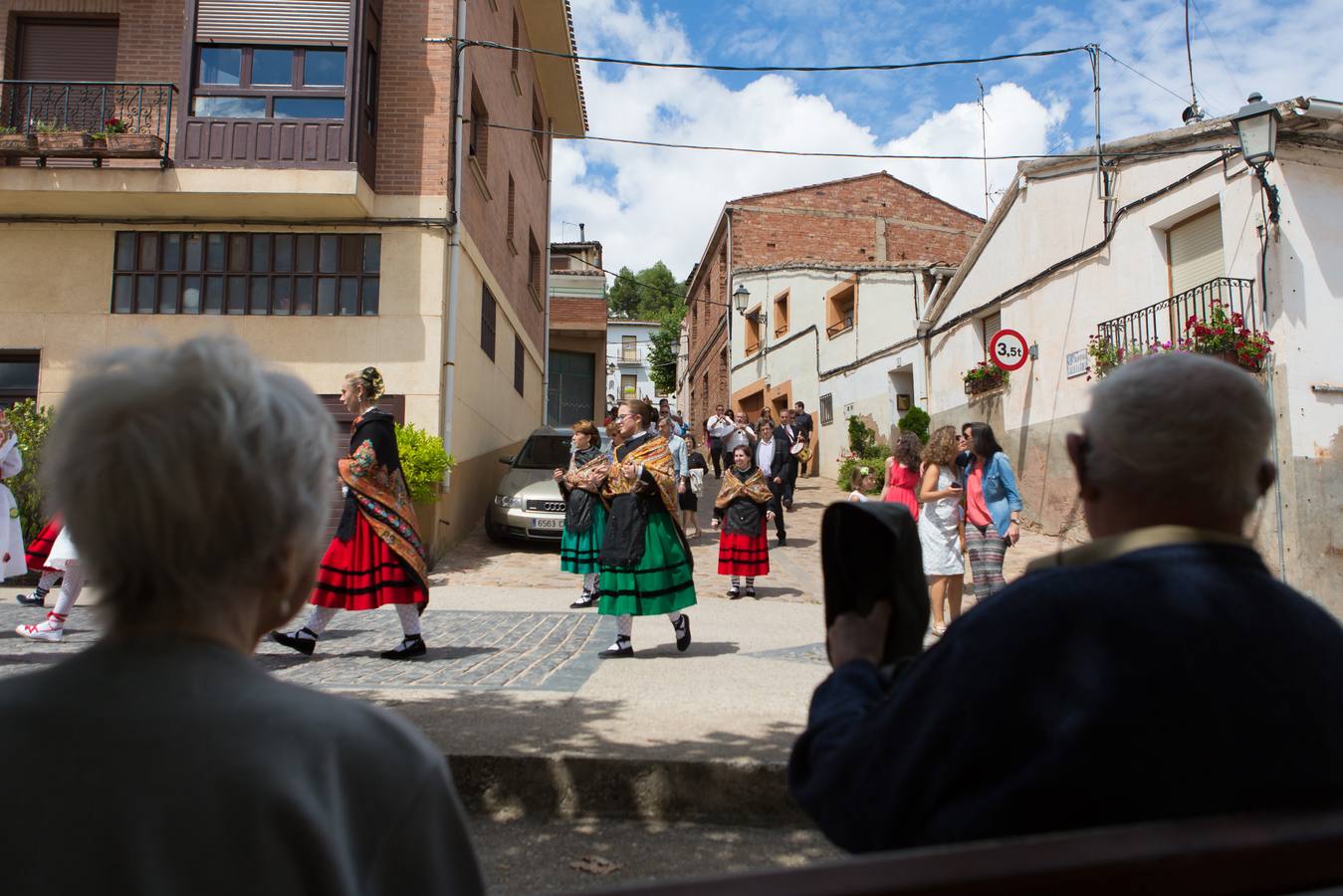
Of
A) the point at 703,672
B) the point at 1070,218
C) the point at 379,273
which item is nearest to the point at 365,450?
the point at 703,672

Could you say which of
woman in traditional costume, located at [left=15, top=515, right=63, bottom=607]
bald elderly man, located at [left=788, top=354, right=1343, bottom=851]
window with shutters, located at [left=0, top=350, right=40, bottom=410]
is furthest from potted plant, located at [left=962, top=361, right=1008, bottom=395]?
bald elderly man, located at [left=788, top=354, right=1343, bottom=851]

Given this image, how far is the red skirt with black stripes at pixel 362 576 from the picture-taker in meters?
6.13

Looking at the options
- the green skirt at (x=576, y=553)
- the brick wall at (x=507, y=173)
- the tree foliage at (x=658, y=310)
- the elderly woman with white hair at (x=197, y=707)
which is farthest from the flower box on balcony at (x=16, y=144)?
the tree foliage at (x=658, y=310)

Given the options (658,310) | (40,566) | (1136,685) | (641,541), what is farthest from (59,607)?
(658,310)

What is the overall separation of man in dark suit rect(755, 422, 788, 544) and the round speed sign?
381 centimetres

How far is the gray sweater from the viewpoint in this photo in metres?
0.95

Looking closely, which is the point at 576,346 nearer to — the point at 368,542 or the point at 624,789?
the point at 368,542

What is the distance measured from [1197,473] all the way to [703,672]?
495 centimetres

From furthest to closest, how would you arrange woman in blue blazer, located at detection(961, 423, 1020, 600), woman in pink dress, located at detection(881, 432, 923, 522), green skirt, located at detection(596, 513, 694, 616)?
woman in pink dress, located at detection(881, 432, 923, 522) < woman in blue blazer, located at detection(961, 423, 1020, 600) < green skirt, located at detection(596, 513, 694, 616)

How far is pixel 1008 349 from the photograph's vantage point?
15.5m

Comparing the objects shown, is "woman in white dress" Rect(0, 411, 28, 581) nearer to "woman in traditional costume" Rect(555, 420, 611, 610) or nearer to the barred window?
"woman in traditional costume" Rect(555, 420, 611, 610)

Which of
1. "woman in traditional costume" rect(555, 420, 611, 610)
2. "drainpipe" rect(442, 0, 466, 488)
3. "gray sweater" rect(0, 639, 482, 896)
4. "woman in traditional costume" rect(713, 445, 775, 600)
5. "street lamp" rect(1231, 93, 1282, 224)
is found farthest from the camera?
"drainpipe" rect(442, 0, 466, 488)

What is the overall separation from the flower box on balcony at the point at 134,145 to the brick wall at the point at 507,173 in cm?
364

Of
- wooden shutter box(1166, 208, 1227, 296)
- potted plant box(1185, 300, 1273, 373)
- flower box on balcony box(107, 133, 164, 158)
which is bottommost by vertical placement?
potted plant box(1185, 300, 1273, 373)
